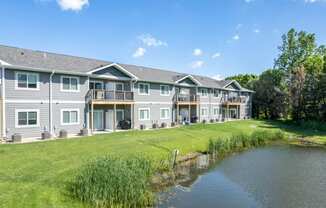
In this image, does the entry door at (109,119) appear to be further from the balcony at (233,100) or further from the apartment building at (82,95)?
the balcony at (233,100)

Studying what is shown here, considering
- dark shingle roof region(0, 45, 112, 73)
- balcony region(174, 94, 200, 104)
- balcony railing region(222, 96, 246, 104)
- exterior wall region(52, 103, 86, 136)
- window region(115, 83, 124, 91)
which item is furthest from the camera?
balcony railing region(222, 96, 246, 104)

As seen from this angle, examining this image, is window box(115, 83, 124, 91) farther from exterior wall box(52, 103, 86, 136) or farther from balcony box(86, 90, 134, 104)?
exterior wall box(52, 103, 86, 136)

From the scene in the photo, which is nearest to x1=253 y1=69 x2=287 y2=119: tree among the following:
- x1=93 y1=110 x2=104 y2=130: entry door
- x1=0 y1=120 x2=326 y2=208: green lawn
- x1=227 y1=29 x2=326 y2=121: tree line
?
x1=227 y1=29 x2=326 y2=121: tree line

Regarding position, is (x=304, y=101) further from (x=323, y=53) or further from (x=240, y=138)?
(x=240, y=138)

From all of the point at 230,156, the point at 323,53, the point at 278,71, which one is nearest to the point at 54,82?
the point at 230,156

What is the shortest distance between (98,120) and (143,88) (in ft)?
22.4

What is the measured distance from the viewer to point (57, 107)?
24.7m

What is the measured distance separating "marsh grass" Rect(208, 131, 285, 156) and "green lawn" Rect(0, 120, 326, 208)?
1081mm

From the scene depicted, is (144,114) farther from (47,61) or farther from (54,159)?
(54,159)

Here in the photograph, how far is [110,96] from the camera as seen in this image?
28.4 m

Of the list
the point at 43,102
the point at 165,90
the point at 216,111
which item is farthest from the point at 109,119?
the point at 216,111

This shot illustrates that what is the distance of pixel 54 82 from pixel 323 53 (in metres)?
50.9

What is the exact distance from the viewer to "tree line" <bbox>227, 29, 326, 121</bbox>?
44.8 meters

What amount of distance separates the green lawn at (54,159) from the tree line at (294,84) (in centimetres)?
2543
